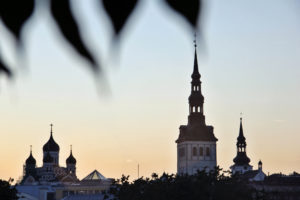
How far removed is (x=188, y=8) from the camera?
173 centimetres

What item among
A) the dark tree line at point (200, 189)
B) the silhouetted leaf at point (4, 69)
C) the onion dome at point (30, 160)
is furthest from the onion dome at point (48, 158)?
the silhouetted leaf at point (4, 69)

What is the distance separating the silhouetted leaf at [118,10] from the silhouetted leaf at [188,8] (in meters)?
0.09

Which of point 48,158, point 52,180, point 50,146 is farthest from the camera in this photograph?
point 52,180

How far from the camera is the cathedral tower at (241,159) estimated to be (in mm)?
142125

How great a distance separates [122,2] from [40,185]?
15234cm

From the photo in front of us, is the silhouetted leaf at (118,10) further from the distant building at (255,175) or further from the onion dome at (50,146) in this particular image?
the onion dome at (50,146)

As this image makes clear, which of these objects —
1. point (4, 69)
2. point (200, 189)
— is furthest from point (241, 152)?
point (4, 69)

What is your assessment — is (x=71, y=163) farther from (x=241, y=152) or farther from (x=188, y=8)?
(x=188, y=8)

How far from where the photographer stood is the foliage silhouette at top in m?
1.71

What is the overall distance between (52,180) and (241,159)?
123ft

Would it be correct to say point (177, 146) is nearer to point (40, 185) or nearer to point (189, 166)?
point (189, 166)

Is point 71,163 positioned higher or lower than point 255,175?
higher

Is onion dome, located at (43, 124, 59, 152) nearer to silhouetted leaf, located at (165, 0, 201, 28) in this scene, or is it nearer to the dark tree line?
the dark tree line

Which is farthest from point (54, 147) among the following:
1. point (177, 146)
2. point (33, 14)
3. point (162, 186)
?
point (33, 14)
